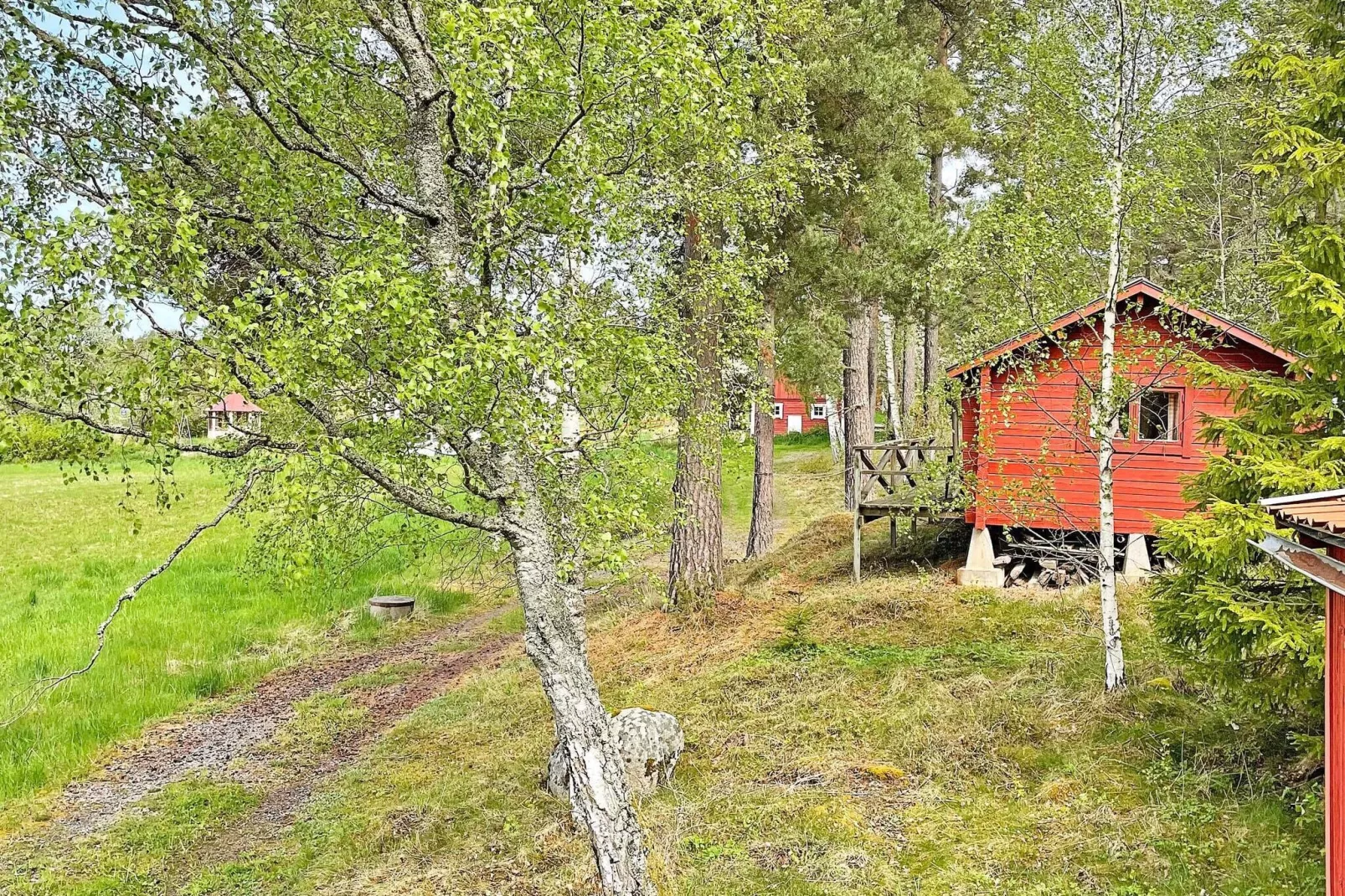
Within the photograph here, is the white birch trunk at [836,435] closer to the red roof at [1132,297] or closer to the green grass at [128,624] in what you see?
the green grass at [128,624]

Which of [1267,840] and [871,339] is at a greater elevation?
[871,339]

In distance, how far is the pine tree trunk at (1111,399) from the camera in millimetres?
8695

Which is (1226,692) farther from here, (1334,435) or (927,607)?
(927,607)

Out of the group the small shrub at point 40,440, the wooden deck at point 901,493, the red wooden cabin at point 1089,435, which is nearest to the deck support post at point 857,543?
the wooden deck at point 901,493

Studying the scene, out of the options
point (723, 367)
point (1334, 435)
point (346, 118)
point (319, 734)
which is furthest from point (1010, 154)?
point (319, 734)

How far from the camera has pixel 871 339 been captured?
24.0 m

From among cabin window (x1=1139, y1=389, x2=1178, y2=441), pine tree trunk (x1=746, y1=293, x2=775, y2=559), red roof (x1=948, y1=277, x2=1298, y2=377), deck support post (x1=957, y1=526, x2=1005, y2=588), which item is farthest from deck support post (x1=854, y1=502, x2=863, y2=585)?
cabin window (x1=1139, y1=389, x2=1178, y2=441)

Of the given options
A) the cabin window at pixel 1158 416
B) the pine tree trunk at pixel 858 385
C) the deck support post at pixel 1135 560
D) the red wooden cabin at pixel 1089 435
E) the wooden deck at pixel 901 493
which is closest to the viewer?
the red wooden cabin at pixel 1089 435

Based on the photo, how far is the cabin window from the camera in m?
13.9

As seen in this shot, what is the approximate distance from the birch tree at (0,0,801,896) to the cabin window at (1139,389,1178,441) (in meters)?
10.3

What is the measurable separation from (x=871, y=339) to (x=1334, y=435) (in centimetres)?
1746

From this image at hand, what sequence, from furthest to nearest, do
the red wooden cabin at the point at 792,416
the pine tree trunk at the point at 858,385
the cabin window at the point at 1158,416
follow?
the red wooden cabin at the point at 792,416 → the pine tree trunk at the point at 858,385 → the cabin window at the point at 1158,416

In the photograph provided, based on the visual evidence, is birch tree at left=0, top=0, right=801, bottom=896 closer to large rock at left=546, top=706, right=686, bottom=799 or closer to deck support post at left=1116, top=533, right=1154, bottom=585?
large rock at left=546, top=706, right=686, bottom=799

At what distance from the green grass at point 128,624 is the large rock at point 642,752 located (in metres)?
2.82
